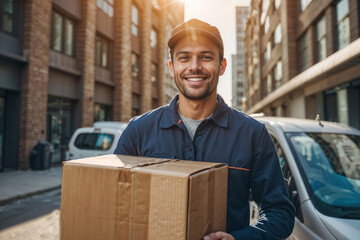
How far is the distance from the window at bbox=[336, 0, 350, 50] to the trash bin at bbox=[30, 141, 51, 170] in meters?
12.0

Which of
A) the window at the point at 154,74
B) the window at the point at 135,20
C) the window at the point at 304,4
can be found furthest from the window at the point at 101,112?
the window at the point at 304,4

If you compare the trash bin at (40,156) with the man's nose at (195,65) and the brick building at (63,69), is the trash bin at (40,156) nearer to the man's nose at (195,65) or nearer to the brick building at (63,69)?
the brick building at (63,69)

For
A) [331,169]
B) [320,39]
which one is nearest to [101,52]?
[320,39]

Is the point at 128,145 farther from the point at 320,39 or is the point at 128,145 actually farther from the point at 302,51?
the point at 302,51

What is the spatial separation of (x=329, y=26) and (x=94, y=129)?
9935mm

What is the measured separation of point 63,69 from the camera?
1321 cm

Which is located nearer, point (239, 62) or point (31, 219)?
point (31, 219)

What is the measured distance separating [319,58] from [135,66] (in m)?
13.4

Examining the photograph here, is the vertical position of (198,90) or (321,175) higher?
(198,90)

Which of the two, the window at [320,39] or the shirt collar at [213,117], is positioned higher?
the window at [320,39]

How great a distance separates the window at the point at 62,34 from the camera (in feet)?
43.2

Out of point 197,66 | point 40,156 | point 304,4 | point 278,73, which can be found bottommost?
point 40,156

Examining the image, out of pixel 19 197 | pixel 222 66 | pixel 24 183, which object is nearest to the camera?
pixel 222 66

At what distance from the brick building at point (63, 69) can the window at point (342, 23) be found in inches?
452
